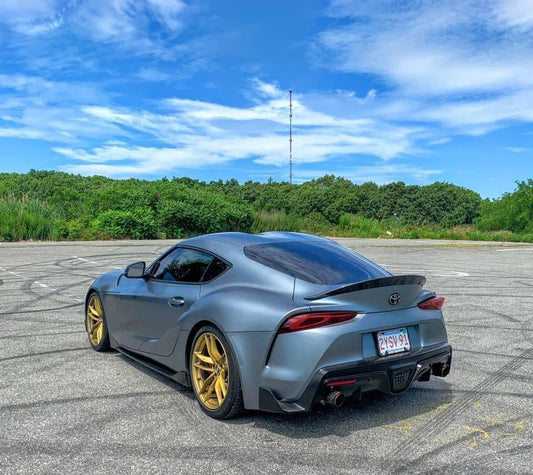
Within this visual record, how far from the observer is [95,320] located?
6168mm

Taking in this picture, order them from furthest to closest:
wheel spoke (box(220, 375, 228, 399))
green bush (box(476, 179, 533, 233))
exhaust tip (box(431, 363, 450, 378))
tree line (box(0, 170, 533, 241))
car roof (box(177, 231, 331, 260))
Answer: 1. green bush (box(476, 179, 533, 233))
2. tree line (box(0, 170, 533, 241))
3. car roof (box(177, 231, 331, 260))
4. exhaust tip (box(431, 363, 450, 378))
5. wheel spoke (box(220, 375, 228, 399))

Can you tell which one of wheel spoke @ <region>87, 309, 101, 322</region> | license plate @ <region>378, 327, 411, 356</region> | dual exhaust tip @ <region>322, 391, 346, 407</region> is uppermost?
license plate @ <region>378, 327, 411, 356</region>

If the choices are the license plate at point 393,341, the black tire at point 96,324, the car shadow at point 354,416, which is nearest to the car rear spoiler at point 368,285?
the license plate at point 393,341

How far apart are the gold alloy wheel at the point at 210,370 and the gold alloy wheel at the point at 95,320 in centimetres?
203

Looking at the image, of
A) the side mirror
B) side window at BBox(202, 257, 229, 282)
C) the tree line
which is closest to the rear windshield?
side window at BBox(202, 257, 229, 282)

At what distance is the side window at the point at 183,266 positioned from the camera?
4605mm

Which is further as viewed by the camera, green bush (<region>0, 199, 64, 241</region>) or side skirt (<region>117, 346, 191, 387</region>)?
green bush (<region>0, 199, 64, 241</region>)

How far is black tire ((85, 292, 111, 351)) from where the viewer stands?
5.88m

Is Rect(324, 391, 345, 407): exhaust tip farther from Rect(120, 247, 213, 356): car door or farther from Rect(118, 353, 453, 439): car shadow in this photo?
Rect(120, 247, 213, 356): car door

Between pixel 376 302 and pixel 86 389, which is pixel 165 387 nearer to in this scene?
pixel 86 389

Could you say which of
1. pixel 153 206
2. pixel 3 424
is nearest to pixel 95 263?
pixel 3 424

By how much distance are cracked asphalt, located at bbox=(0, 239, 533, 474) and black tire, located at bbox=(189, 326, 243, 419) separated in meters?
0.11

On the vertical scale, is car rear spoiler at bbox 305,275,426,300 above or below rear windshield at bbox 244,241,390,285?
below

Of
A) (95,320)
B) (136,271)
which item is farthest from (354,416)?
(95,320)
